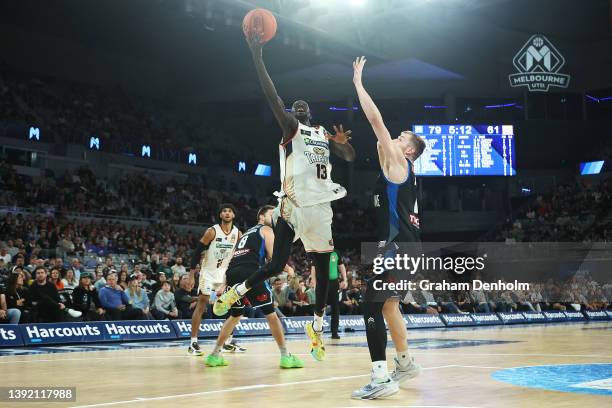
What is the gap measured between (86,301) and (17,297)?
4.55 ft

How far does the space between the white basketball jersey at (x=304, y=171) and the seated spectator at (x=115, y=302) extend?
8134 mm

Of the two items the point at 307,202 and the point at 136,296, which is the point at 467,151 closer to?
the point at 136,296

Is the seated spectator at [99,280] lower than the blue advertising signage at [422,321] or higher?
higher

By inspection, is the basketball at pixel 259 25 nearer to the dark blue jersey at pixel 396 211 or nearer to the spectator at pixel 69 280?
the dark blue jersey at pixel 396 211

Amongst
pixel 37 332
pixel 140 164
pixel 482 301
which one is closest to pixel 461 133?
pixel 482 301

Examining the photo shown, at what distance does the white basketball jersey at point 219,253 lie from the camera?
9945 mm

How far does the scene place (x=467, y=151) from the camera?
29.1 metres

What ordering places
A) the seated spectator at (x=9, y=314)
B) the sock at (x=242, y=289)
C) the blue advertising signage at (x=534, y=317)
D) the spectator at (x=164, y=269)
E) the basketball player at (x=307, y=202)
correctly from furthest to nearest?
the blue advertising signage at (x=534, y=317) → the spectator at (x=164, y=269) → the seated spectator at (x=9, y=314) → the sock at (x=242, y=289) → the basketball player at (x=307, y=202)

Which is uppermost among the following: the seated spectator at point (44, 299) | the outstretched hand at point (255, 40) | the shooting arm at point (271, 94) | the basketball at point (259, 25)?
the basketball at point (259, 25)

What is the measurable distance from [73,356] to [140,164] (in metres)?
22.9

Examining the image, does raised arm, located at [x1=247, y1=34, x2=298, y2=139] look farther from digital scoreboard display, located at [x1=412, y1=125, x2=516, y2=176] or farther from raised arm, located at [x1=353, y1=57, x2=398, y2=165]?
digital scoreboard display, located at [x1=412, y1=125, x2=516, y2=176]

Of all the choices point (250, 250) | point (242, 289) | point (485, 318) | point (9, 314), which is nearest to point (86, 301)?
point (9, 314)

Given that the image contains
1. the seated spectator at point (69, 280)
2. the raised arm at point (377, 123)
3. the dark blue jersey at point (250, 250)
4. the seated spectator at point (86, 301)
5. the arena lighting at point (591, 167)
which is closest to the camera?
the raised arm at point (377, 123)

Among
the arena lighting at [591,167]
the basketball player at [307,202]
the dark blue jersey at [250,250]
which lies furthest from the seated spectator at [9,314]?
the arena lighting at [591,167]
